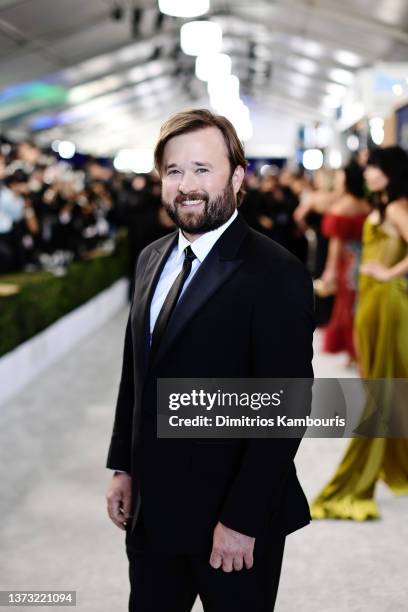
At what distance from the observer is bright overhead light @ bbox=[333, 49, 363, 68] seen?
16188 millimetres

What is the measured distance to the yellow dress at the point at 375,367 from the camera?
3.82 metres

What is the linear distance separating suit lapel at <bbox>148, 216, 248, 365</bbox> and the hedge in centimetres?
438

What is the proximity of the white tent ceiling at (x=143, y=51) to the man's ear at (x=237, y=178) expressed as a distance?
33.9 ft

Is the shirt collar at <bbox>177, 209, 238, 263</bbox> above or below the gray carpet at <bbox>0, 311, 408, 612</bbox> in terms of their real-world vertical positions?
above

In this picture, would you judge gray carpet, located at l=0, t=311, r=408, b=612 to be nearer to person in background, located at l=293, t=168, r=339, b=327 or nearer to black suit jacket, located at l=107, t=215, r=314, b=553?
black suit jacket, located at l=107, t=215, r=314, b=553

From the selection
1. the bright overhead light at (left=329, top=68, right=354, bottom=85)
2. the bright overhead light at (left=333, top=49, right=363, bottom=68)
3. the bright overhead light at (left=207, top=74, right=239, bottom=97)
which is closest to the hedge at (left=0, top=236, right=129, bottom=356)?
the bright overhead light at (left=207, top=74, right=239, bottom=97)

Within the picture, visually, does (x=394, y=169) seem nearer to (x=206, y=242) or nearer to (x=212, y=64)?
(x=206, y=242)

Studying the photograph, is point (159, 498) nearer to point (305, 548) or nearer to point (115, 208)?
point (305, 548)

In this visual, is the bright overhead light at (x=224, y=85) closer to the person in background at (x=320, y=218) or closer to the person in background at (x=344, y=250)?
the person in background at (x=320, y=218)

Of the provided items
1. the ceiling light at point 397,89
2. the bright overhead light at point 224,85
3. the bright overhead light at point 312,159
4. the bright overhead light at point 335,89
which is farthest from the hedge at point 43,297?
the bright overhead light at point 312,159

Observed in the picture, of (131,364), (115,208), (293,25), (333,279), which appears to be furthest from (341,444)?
(293,25)

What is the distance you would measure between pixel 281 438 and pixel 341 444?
3576 millimetres

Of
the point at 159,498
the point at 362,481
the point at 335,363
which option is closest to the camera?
the point at 159,498

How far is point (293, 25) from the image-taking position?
49.1 ft
